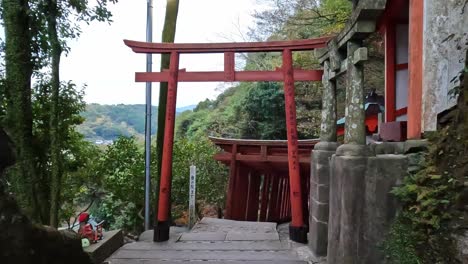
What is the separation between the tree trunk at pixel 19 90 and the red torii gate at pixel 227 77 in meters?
2.56

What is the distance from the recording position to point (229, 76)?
777 centimetres

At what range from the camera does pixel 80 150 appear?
8242 mm

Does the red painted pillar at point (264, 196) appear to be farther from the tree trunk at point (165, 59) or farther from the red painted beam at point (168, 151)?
the red painted beam at point (168, 151)

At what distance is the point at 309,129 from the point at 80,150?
33.7 feet

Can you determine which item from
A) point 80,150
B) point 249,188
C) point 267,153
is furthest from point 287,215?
point 80,150

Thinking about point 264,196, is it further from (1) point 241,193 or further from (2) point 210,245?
(2) point 210,245

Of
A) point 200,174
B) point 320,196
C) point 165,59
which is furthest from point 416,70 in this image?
point 200,174

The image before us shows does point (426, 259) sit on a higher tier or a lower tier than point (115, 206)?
higher

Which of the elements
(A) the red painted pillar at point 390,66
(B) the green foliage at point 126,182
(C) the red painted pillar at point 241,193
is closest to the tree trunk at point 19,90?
(B) the green foliage at point 126,182

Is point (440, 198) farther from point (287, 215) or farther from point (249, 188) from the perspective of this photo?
point (287, 215)

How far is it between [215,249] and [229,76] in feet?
10.5

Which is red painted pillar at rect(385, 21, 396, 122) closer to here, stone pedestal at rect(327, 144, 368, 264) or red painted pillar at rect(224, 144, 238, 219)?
stone pedestal at rect(327, 144, 368, 264)

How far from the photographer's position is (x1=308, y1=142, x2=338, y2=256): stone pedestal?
5.83m

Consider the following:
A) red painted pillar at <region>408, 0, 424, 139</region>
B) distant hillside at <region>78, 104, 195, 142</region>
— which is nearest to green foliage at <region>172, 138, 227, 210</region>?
red painted pillar at <region>408, 0, 424, 139</region>
